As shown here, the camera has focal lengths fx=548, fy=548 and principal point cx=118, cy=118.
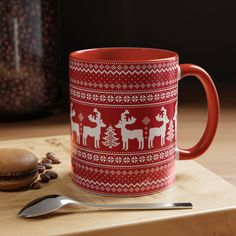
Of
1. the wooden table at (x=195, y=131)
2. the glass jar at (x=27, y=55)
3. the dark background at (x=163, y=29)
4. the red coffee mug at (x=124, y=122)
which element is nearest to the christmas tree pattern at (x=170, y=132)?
the red coffee mug at (x=124, y=122)

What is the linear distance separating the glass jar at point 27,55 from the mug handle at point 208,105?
33 centimetres

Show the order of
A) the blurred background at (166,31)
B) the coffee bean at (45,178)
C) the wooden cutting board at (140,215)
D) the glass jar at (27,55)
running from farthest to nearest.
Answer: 1. the blurred background at (166,31)
2. the glass jar at (27,55)
3. the coffee bean at (45,178)
4. the wooden cutting board at (140,215)

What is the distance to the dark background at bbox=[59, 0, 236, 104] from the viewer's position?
1062 mm

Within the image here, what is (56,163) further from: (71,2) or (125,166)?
(71,2)

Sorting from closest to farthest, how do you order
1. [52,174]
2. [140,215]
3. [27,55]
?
[140,215] → [52,174] → [27,55]

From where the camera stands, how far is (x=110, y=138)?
539 mm

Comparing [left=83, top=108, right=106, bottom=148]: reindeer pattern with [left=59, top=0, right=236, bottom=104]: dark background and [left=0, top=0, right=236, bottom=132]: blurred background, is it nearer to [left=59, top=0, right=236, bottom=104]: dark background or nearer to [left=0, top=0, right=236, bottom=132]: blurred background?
[left=0, top=0, right=236, bottom=132]: blurred background

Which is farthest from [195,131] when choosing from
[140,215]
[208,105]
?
[140,215]

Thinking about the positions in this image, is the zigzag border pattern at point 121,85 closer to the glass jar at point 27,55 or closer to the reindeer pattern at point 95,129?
the reindeer pattern at point 95,129

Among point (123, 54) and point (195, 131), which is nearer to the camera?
point (123, 54)

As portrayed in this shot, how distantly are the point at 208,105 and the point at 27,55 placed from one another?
1.13 ft

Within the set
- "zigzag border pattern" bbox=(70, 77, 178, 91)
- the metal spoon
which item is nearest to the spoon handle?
the metal spoon

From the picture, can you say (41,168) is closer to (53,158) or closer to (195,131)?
(53,158)

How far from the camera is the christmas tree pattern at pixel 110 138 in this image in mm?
537
